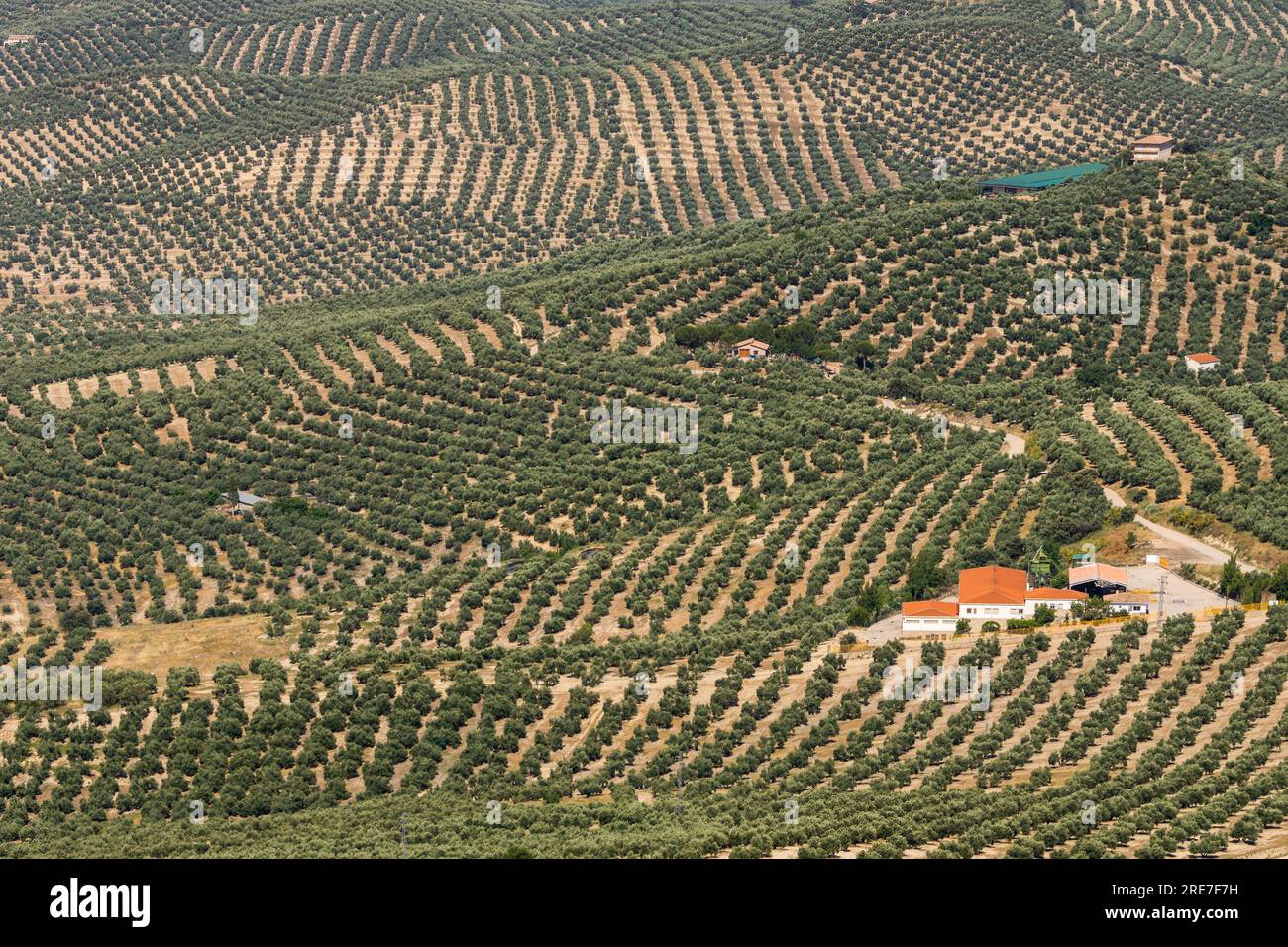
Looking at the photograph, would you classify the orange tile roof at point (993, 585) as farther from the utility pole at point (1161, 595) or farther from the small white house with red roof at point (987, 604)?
the utility pole at point (1161, 595)

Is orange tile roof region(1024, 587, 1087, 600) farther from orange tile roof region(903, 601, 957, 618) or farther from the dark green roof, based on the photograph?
the dark green roof

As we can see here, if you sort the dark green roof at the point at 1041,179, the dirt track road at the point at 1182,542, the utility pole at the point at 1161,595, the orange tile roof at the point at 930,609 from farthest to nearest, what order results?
the dark green roof at the point at 1041,179
the dirt track road at the point at 1182,542
the orange tile roof at the point at 930,609
the utility pole at the point at 1161,595

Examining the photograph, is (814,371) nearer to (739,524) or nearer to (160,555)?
(739,524)

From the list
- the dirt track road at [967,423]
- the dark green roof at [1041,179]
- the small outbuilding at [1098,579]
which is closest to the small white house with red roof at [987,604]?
the small outbuilding at [1098,579]

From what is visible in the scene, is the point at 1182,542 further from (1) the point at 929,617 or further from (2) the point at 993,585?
(1) the point at 929,617

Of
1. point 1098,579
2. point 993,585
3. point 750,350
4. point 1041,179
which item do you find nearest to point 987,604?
point 993,585

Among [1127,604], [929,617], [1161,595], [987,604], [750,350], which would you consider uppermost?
[1127,604]
